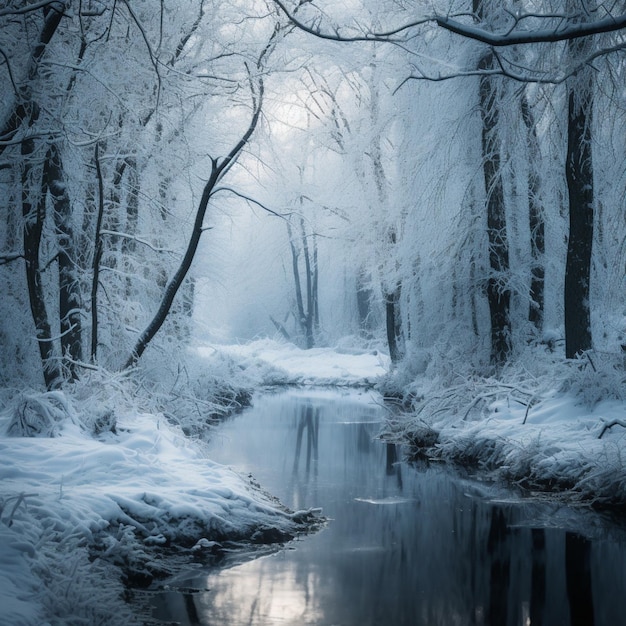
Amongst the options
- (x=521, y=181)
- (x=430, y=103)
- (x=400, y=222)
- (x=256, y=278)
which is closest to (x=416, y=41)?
(x=430, y=103)

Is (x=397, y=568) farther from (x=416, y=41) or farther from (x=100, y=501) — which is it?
(x=416, y=41)

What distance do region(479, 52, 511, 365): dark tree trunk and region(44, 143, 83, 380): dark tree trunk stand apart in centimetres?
788

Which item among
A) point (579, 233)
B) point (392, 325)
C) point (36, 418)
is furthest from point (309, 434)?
point (392, 325)

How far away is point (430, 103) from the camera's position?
632 inches

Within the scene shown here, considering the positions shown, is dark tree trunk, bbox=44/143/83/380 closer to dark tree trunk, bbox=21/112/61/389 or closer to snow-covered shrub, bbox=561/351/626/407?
dark tree trunk, bbox=21/112/61/389

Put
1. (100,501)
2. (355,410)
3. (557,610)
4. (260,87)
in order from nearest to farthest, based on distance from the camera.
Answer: (557,610) < (100,501) < (260,87) < (355,410)

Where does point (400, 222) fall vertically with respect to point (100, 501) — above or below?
above

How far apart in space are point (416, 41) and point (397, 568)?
1131cm

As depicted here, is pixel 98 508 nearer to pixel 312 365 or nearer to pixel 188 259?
pixel 188 259

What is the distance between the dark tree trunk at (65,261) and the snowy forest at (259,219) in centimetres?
3

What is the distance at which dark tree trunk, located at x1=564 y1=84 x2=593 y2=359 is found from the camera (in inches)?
461

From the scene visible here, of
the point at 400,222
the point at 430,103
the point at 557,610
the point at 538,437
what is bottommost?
the point at 557,610

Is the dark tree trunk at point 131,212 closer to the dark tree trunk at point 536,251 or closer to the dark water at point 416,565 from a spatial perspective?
the dark water at point 416,565

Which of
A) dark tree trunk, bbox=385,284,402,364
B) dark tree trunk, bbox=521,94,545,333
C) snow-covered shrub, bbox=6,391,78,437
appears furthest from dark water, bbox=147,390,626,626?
dark tree trunk, bbox=385,284,402,364
